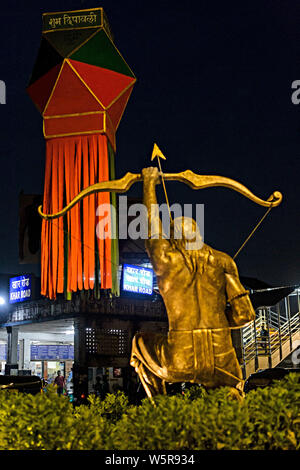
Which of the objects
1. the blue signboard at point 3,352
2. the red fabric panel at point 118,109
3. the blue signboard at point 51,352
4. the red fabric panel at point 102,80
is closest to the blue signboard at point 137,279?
the blue signboard at point 51,352

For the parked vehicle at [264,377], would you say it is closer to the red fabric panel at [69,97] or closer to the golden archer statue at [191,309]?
the golden archer statue at [191,309]

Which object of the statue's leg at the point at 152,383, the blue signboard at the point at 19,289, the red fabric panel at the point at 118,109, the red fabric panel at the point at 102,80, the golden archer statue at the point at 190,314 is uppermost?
the red fabric panel at the point at 102,80

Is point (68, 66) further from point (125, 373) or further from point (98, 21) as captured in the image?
point (125, 373)

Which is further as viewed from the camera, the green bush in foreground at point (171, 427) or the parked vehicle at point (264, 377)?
the parked vehicle at point (264, 377)

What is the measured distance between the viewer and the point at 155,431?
469 centimetres

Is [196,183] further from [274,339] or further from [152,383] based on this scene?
[274,339]

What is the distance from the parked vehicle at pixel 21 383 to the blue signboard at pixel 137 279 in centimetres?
1160

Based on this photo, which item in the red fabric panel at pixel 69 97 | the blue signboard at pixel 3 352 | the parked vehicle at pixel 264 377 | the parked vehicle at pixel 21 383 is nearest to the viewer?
the red fabric panel at pixel 69 97

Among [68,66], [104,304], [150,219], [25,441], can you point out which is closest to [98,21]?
[68,66]

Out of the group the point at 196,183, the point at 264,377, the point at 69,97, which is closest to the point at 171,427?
the point at 196,183

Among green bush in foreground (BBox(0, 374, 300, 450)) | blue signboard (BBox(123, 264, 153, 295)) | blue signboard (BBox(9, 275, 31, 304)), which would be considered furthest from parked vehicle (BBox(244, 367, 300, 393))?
blue signboard (BBox(9, 275, 31, 304))

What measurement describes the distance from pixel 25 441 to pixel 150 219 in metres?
3.15

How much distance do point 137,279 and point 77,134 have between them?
17076 millimetres

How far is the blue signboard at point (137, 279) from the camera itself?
83.3 feet
